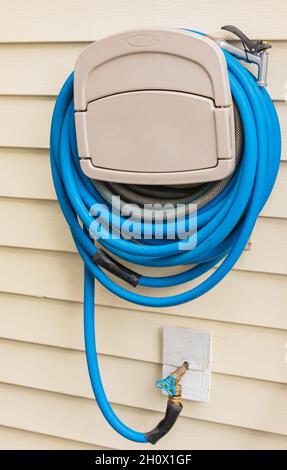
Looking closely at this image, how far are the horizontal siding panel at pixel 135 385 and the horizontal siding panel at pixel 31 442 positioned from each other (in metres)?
0.17

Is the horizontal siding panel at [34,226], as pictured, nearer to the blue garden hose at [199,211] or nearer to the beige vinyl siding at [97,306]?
the beige vinyl siding at [97,306]

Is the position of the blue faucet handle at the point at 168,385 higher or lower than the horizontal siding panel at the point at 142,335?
lower

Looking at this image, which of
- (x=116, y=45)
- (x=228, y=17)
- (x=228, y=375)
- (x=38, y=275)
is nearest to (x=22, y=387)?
(x=38, y=275)

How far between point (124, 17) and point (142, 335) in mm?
814

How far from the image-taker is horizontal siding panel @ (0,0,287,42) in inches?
50.9

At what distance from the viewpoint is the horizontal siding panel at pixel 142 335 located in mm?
1464

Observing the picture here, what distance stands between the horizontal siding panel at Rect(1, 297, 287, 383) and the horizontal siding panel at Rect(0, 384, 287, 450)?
172 millimetres

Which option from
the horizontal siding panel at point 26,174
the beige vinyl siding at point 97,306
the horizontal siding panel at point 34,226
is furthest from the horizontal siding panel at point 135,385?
the horizontal siding panel at point 26,174

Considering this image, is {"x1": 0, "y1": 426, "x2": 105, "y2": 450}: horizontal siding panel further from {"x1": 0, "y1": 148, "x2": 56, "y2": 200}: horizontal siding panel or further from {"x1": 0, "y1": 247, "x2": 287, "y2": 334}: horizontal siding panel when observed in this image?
{"x1": 0, "y1": 148, "x2": 56, "y2": 200}: horizontal siding panel

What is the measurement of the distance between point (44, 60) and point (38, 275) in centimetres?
58

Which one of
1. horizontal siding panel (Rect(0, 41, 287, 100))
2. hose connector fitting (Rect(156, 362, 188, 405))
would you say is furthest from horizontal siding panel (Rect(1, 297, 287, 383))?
horizontal siding panel (Rect(0, 41, 287, 100))

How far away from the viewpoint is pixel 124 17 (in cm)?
139
